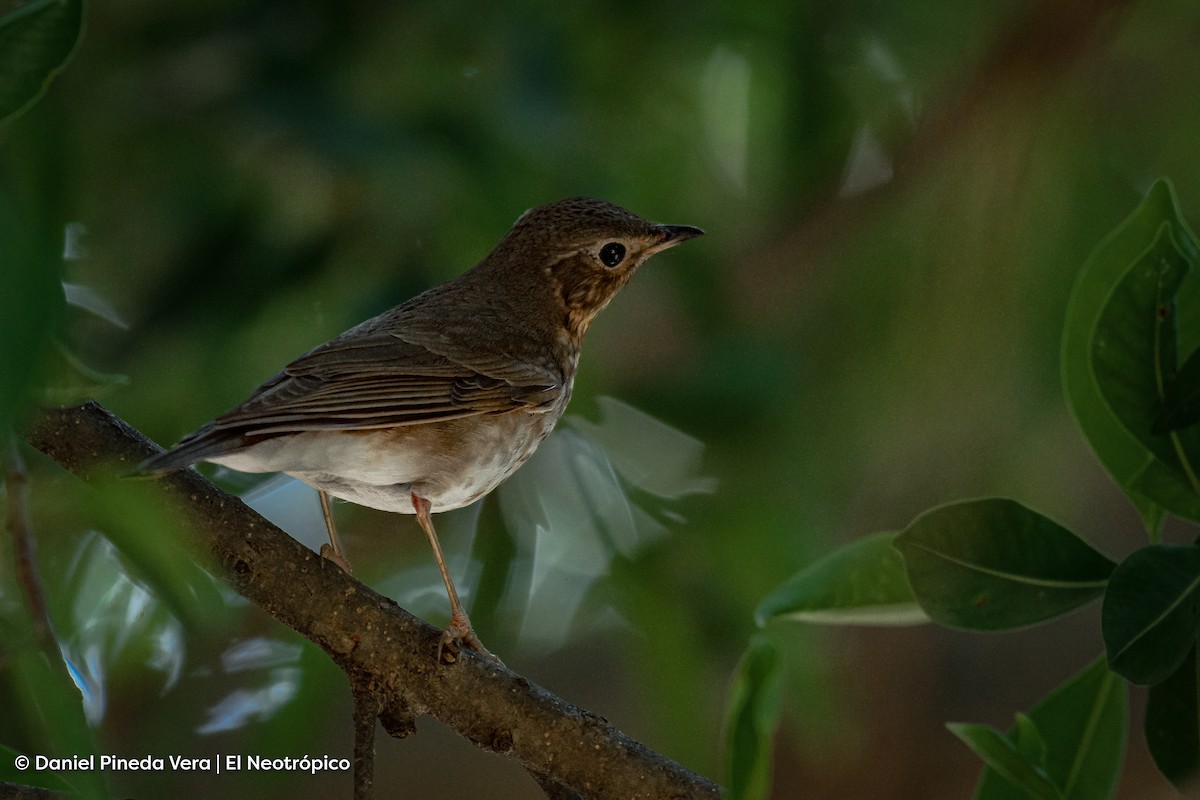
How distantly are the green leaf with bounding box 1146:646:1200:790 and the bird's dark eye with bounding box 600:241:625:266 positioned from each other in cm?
198

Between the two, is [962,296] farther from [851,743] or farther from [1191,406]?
[1191,406]

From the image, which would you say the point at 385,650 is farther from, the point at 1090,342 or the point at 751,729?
the point at 1090,342

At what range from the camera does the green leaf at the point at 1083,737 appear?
211cm

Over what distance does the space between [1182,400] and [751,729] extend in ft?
2.60

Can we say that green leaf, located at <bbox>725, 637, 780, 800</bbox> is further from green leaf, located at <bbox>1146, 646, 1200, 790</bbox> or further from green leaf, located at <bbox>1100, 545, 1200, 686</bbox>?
green leaf, located at <bbox>1146, 646, 1200, 790</bbox>

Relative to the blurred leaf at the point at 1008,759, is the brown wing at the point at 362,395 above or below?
above

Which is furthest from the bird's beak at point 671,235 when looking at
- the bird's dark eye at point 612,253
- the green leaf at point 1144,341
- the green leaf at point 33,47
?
the green leaf at point 33,47

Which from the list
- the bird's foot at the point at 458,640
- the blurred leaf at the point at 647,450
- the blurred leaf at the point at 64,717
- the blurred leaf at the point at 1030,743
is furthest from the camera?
the blurred leaf at the point at 647,450

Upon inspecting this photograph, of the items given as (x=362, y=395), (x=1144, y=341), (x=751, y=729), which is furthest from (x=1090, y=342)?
(x=362, y=395)

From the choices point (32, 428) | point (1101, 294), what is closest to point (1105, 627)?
point (1101, 294)

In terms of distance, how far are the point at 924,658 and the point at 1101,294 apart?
10.3 feet

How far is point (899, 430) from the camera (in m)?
4.41

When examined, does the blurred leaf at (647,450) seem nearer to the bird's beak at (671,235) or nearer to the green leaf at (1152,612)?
the bird's beak at (671,235)

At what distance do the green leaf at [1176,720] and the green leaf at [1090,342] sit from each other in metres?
0.23
